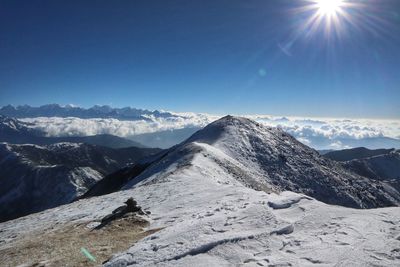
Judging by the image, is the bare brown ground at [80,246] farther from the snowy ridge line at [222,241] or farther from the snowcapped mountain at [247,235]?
the snowy ridge line at [222,241]

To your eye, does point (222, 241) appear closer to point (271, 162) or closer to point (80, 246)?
point (80, 246)

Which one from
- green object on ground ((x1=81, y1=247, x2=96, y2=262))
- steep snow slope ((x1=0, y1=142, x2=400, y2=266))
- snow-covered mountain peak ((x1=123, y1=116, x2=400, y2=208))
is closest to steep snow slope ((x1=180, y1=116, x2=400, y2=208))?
snow-covered mountain peak ((x1=123, y1=116, x2=400, y2=208))

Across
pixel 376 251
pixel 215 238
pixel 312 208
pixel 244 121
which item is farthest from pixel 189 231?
pixel 244 121

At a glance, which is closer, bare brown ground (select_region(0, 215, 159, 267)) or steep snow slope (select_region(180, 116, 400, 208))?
bare brown ground (select_region(0, 215, 159, 267))

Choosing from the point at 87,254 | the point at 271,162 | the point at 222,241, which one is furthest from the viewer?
the point at 271,162

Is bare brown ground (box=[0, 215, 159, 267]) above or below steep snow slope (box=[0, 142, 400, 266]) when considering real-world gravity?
below

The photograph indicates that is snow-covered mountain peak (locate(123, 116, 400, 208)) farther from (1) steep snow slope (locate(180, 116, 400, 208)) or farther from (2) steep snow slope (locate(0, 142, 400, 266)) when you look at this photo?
(2) steep snow slope (locate(0, 142, 400, 266))

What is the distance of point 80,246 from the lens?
16.9 meters

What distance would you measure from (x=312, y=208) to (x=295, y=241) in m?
3.76

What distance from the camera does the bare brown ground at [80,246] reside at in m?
14.8

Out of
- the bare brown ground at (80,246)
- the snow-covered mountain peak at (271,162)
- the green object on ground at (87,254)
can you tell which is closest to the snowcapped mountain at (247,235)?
the bare brown ground at (80,246)

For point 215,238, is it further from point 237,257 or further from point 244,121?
point 244,121

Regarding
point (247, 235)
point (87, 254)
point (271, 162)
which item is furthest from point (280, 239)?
point (271, 162)

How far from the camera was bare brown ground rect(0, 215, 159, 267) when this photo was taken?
14.8 metres
